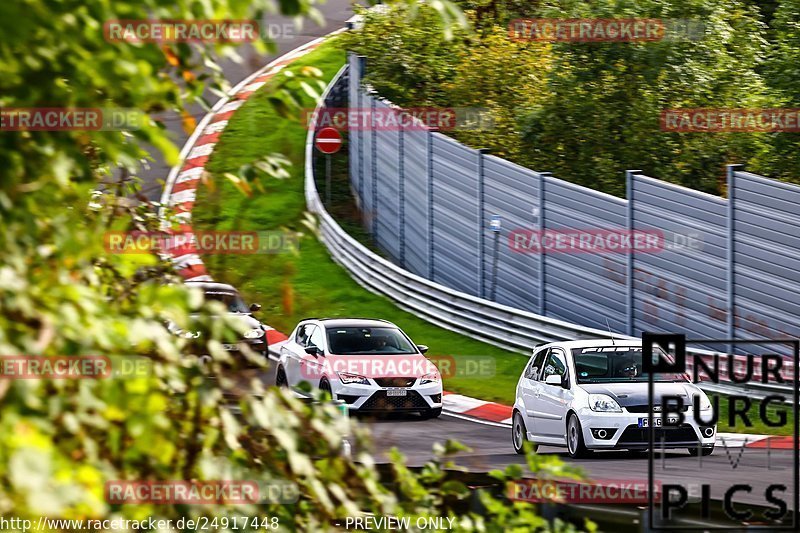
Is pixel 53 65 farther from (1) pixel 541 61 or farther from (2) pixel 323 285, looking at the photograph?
(1) pixel 541 61

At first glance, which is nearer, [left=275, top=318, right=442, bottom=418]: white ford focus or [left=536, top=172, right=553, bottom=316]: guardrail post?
[left=275, top=318, right=442, bottom=418]: white ford focus

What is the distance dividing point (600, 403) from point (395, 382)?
4957mm

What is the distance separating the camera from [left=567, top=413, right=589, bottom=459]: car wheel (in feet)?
50.0

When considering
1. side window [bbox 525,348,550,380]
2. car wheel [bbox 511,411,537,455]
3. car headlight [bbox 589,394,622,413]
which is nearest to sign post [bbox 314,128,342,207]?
side window [bbox 525,348,550,380]

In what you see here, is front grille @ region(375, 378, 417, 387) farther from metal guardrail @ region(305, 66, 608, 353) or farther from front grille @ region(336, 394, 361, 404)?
metal guardrail @ region(305, 66, 608, 353)


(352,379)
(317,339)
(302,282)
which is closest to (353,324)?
(317,339)

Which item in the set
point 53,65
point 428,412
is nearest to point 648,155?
point 428,412

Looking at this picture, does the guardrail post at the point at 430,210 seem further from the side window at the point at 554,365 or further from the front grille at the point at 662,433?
the front grille at the point at 662,433

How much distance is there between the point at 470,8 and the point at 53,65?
36.7 m

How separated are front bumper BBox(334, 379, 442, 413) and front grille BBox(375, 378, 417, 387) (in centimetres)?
5

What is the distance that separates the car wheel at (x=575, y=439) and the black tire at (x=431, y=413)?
412 centimetres

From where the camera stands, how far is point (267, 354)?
80.0ft

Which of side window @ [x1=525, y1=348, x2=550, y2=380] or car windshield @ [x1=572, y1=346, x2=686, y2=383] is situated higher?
car windshield @ [x1=572, y1=346, x2=686, y2=383]

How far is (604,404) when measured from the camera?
49.6 feet
